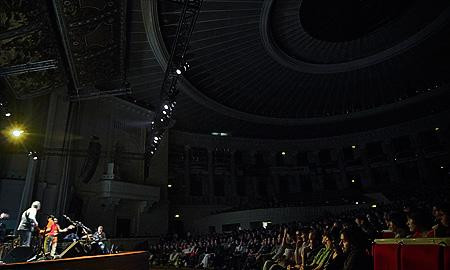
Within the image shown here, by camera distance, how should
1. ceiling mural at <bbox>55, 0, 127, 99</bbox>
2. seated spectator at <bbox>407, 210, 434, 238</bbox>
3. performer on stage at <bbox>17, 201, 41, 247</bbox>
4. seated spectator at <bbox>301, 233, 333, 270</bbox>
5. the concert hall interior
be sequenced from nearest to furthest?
seated spectator at <bbox>407, 210, 434, 238</bbox> < seated spectator at <bbox>301, 233, 333, 270</bbox> < performer on stage at <bbox>17, 201, 41, 247</bbox> < the concert hall interior < ceiling mural at <bbox>55, 0, 127, 99</bbox>

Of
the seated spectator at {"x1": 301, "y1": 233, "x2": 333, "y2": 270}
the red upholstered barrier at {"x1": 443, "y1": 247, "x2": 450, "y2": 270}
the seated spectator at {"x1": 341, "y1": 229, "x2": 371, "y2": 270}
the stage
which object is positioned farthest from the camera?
the seated spectator at {"x1": 301, "y1": 233, "x2": 333, "y2": 270}

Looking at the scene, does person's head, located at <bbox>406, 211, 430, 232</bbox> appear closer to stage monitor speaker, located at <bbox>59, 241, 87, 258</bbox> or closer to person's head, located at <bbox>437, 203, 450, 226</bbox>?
person's head, located at <bbox>437, 203, 450, 226</bbox>

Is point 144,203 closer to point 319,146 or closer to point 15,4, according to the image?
point 15,4

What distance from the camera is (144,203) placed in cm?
1680

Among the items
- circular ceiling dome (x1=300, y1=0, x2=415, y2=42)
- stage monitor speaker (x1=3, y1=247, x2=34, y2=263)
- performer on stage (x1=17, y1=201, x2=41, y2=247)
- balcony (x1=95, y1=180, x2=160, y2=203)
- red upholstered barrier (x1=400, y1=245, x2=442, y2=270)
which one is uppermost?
circular ceiling dome (x1=300, y1=0, x2=415, y2=42)

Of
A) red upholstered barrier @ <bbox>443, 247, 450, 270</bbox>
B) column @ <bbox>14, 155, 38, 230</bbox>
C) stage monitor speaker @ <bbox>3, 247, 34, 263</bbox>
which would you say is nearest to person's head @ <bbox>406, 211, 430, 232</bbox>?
red upholstered barrier @ <bbox>443, 247, 450, 270</bbox>

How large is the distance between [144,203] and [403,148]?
20.0 m

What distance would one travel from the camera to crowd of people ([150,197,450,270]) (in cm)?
385

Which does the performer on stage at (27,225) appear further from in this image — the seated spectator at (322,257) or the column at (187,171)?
the column at (187,171)

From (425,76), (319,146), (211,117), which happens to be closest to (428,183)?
(425,76)

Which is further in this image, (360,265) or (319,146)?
(319,146)

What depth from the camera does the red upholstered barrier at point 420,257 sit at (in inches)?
111

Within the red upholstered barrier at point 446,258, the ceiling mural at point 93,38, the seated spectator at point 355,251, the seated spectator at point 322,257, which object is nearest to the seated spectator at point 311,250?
the seated spectator at point 322,257

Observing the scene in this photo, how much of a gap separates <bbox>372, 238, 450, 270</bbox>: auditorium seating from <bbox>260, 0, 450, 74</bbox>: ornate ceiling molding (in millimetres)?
10848
